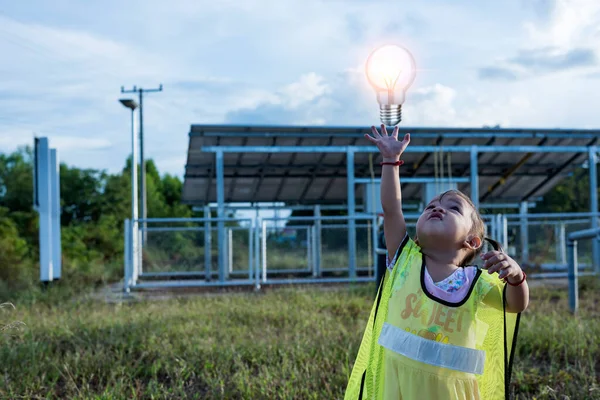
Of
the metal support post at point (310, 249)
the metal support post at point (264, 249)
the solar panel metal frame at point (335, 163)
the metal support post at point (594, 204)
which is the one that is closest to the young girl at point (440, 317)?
the metal support post at point (264, 249)

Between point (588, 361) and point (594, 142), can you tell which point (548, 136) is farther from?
point (588, 361)

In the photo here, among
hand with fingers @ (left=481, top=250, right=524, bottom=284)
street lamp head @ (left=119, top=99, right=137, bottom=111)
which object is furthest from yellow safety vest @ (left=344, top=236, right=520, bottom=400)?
street lamp head @ (left=119, top=99, right=137, bottom=111)

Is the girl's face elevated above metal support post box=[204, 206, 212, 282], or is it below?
above

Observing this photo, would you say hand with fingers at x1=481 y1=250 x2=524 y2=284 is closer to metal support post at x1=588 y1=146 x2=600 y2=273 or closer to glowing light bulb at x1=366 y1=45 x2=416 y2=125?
glowing light bulb at x1=366 y1=45 x2=416 y2=125

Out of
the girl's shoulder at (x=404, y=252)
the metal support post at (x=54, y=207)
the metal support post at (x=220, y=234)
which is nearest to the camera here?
the girl's shoulder at (x=404, y=252)

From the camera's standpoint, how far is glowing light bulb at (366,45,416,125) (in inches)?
136

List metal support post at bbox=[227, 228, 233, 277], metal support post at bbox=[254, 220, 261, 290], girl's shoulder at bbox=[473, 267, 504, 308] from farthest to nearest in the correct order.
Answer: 1. metal support post at bbox=[227, 228, 233, 277]
2. metal support post at bbox=[254, 220, 261, 290]
3. girl's shoulder at bbox=[473, 267, 504, 308]

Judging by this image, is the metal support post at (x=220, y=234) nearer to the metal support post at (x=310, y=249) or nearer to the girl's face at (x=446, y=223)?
the metal support post at (x=310, y=249)

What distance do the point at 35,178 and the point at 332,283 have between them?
5706 mm

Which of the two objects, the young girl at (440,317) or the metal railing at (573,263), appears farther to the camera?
the metal railing at (573,263)

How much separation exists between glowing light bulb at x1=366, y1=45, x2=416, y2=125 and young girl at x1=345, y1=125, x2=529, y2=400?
1.58 ft

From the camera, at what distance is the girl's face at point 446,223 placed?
2832 mm

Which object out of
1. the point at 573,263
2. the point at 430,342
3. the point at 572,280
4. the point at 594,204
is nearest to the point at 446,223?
the point at 430,342

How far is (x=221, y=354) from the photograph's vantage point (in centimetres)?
573
